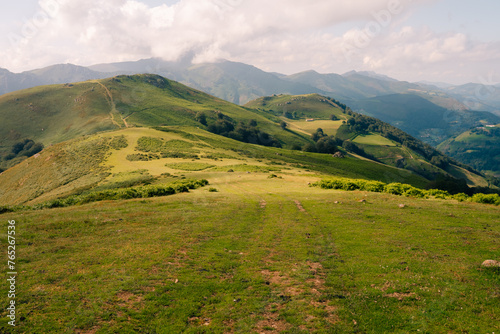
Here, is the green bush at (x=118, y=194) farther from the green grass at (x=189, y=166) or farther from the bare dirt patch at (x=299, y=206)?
the green grass at (x=189, y=166)

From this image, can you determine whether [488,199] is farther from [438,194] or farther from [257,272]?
[257,272]

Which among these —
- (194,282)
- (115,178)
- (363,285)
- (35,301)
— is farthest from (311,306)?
(115,178)

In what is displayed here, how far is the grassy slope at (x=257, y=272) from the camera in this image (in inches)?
421

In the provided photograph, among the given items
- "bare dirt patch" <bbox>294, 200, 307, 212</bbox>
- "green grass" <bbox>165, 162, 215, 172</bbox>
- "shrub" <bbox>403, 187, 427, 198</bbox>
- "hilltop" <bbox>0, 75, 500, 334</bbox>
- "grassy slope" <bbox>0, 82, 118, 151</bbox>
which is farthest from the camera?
"grassy slope" <bbox>0, 82, 118, 151</bbox>

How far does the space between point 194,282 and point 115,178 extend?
164 feet

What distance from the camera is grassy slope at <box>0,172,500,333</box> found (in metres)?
10.7

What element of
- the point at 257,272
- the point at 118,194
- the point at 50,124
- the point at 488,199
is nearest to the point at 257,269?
the point at 257,272

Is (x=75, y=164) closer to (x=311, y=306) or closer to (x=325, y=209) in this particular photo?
(x=325, y=209)

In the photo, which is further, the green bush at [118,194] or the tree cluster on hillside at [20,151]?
the tree cluster on hillside at [20,151]

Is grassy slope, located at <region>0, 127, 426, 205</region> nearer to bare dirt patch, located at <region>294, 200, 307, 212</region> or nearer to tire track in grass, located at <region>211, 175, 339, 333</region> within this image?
bare dirt patch, located at <region>294, 200, 307, 212</region>

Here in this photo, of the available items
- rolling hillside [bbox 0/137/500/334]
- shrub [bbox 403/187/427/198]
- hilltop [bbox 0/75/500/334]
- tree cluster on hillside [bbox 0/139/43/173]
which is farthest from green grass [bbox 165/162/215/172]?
tree cluster on hillside [bbox 0/139/43/173]

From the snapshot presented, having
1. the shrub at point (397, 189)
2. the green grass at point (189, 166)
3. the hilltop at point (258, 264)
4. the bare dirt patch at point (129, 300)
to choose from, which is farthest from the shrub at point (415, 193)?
the green grass at point (189, 166)

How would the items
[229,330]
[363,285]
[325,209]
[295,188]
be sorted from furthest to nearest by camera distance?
1. [295,188]
2. [325,209]
3. [363,285]
4. [229,330]

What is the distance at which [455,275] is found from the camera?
13.5 meters
